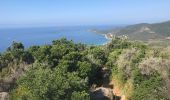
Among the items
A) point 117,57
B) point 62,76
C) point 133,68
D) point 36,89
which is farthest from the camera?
point 117,57

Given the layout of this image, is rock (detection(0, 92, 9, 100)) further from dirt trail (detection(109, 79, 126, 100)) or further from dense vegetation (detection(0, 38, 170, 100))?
dirt trail (detection(109, 79, 126, 100))

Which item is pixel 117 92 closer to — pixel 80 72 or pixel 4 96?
pixel 80 72

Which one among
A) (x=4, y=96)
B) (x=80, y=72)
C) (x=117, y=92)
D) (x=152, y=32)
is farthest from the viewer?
(x=152, y=32)

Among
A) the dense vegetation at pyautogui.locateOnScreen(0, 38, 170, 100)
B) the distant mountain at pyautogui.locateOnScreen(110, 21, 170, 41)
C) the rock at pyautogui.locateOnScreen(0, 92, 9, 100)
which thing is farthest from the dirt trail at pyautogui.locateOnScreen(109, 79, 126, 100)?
the distant mountain at pyautogui.locateOnScreen(110, 21, 170, 41)

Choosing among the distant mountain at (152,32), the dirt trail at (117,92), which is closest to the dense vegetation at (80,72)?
the dirt trail at (117,92)

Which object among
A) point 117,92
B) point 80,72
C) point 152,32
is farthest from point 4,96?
point 152,32

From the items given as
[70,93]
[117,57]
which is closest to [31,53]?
[117,57]

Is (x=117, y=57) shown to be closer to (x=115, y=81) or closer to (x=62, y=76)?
(x=115, y=81)

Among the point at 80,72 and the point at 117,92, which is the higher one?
the point at 80,72
